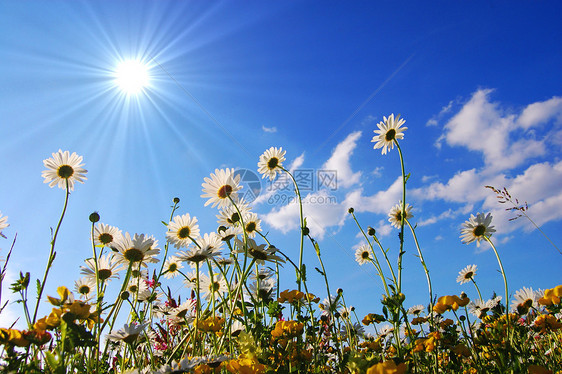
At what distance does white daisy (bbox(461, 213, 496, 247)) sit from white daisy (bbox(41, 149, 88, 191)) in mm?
3867

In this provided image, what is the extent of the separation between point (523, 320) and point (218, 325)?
343cm

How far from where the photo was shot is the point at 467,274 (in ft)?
13.8

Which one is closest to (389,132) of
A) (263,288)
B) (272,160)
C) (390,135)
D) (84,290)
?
(390,135)

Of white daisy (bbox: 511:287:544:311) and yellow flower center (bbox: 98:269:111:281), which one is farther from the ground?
yellow flower center (bbox: 98:269:111:281)

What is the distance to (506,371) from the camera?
1.60 m

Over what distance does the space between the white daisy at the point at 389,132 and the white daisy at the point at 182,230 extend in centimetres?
225

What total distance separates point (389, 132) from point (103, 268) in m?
3.11

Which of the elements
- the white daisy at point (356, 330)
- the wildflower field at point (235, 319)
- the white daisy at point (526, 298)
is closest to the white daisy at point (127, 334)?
the wildflower field at point (235, 319)

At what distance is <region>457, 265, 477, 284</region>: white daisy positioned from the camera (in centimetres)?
416

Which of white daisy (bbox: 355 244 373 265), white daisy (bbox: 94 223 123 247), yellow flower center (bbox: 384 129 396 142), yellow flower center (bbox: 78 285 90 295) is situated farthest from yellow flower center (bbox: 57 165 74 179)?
white daisy (bbox: 355 244 373 265)

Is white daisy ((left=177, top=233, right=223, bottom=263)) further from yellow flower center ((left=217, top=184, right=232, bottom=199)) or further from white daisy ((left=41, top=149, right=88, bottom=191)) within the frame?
white daisy ((left=41, top=149, right=88, bottom=191))

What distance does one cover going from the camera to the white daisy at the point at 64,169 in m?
3.01

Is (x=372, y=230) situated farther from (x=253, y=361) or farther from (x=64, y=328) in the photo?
(x=64, y=328)

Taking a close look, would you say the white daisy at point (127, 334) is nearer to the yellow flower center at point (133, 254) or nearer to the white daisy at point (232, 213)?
the yellow flower center at point (133, 254)
